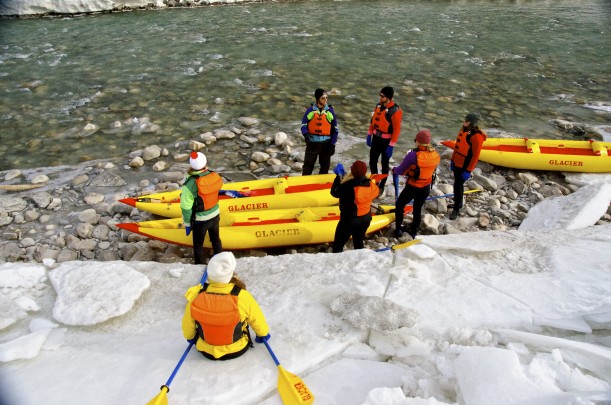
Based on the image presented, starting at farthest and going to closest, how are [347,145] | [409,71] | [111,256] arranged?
[409,71]
[347,145]
[111,256]

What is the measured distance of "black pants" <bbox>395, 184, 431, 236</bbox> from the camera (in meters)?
5.61

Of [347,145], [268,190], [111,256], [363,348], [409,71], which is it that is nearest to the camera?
[363,348]

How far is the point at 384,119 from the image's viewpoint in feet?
21.1

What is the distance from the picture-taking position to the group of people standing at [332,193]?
2963 millimetres

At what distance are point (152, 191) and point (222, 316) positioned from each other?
467 centimetres

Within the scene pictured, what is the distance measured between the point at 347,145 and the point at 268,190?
9.20 ft

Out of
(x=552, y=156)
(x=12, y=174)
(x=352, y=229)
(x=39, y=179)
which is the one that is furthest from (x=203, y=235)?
(x=552, y=156)

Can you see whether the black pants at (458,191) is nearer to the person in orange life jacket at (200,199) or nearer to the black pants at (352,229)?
the black pants at (352,229)

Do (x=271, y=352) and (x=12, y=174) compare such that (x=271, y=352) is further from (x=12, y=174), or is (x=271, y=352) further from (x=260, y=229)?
(x=12, y=174)

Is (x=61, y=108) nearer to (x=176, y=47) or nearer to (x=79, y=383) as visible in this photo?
(x=176, y=47)

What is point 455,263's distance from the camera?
445cm

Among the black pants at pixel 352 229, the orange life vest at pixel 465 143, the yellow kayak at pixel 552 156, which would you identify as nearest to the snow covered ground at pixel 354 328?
the black pants at pixel 352 229

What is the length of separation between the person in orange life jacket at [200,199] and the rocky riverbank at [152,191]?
0.94 metres

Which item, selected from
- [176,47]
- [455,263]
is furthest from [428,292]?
[176,47]
